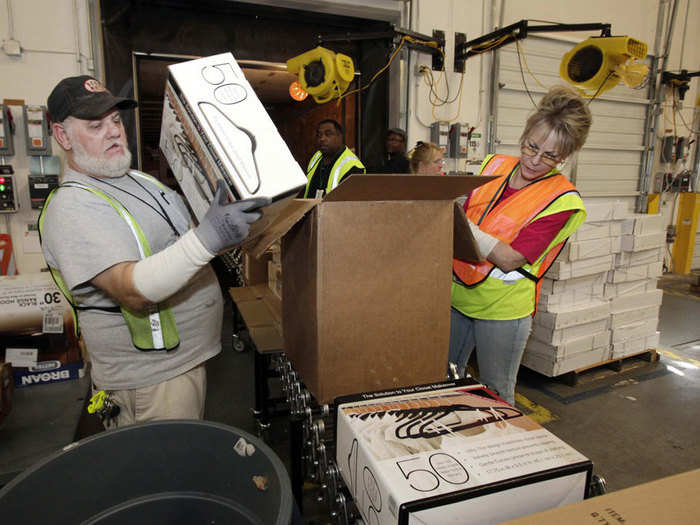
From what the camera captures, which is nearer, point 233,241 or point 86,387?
point 233,241

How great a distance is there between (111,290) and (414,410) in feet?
2.54

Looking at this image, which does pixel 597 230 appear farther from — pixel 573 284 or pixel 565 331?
pixel 565 331

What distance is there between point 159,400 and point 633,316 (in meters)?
3.43

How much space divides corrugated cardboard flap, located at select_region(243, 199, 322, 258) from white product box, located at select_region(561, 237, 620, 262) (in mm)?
2257

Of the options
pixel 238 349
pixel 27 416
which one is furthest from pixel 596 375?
pixel 27 416

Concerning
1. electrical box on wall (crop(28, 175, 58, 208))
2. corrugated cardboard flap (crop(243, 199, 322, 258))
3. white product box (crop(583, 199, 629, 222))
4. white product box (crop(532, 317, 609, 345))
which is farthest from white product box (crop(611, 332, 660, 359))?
electrical box on wall (crop(28, 175, 58, 208))

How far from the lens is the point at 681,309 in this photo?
4789 millimetres

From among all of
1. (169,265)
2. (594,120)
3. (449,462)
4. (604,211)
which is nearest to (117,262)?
(169,265)

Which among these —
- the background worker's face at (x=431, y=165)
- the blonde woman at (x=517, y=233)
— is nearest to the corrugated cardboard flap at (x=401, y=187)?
the blonde woman at (x=517, y=233)

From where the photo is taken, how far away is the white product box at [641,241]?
119 inches

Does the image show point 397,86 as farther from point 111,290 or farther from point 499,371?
point 111,290

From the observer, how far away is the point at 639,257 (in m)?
3.18

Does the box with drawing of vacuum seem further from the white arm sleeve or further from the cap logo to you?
the cap logo

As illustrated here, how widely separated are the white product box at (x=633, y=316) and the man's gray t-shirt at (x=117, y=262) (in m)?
3.01
